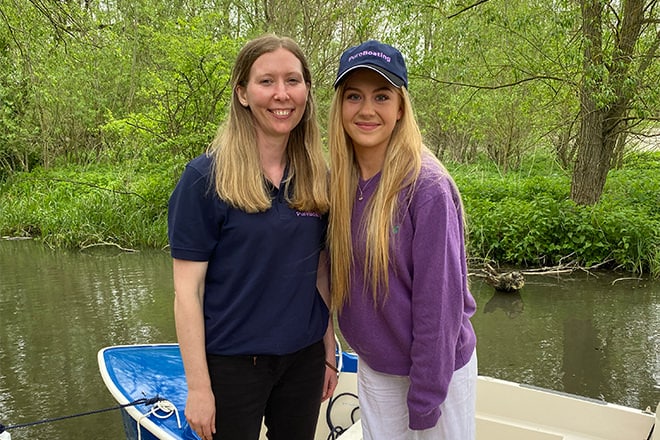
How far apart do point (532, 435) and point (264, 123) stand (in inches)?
84.2

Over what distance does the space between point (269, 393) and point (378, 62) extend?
1.04 meters

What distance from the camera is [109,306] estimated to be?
6.79m

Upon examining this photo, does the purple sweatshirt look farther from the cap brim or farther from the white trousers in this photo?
the cap brim

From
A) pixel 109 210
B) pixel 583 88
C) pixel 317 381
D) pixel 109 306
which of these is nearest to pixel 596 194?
pixel 583 88

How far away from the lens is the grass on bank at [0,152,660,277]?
7379mm

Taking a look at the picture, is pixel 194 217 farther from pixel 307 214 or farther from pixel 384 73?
pixel 384 73

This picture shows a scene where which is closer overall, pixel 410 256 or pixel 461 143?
pixel 410 256

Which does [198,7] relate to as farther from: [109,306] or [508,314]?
[508,314]

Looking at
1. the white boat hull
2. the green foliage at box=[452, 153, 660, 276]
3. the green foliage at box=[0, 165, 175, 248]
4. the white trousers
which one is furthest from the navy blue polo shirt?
the green foliage at box=[0, 165, 175, 248]

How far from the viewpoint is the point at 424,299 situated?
1.41 meters

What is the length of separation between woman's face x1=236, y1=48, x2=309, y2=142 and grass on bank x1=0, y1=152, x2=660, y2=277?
646cm

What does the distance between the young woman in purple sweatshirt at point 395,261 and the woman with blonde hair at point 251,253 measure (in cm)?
12

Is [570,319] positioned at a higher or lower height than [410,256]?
lower

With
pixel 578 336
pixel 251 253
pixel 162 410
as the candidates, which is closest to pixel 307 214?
pixel 251 253
